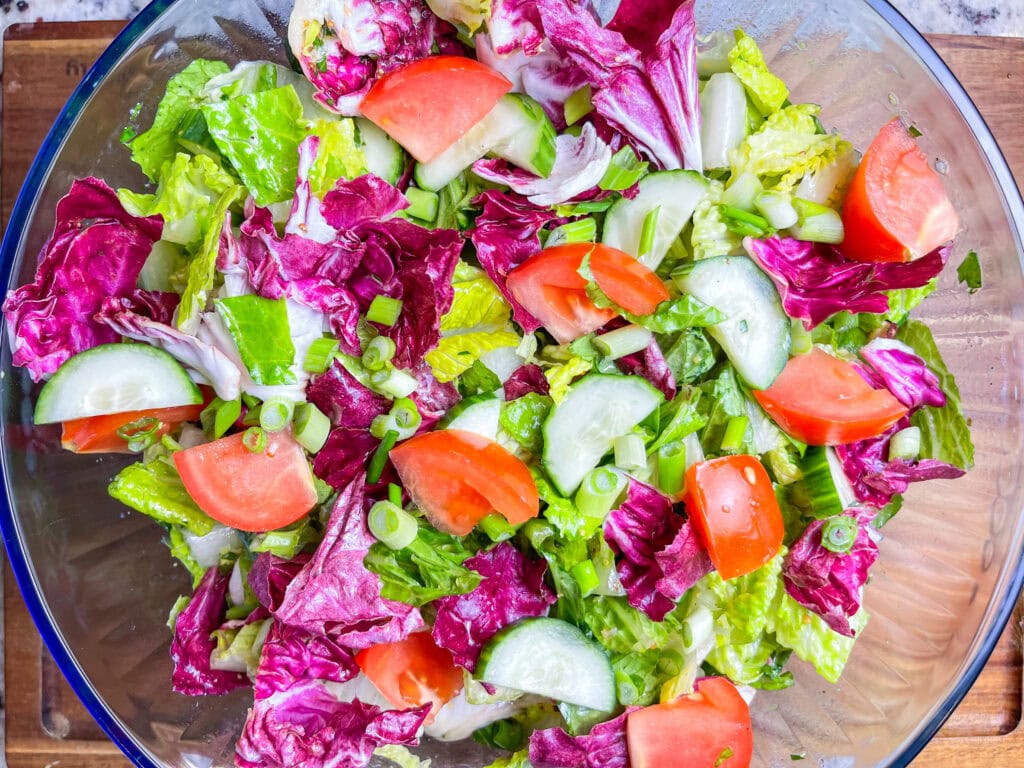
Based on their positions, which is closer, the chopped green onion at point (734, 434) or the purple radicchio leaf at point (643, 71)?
the purple radicchio leaf at point (643, 71)

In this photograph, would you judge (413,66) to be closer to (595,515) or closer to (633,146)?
(633,146)

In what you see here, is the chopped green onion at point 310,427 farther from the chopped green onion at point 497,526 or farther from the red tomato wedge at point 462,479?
the chopped green onion at point 497,526

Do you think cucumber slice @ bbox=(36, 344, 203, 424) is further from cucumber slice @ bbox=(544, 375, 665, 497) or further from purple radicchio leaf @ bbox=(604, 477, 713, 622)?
purple radicchio leaf @ bbox=(604, 477, 713, 622)

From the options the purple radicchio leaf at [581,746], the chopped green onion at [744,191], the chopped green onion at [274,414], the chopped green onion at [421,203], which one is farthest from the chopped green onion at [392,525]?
the chopped green onion at [744,191]

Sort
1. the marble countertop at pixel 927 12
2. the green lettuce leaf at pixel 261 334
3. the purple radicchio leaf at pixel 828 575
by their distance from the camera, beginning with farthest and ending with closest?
the marble countertop at pixel 927 12, the purple radicchio leaf at pixel 828 575, the green lettuce leaf at pixel 261 334

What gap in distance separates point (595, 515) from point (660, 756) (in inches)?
26.9

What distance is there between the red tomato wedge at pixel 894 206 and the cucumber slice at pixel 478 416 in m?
1.03

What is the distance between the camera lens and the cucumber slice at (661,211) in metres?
2.27

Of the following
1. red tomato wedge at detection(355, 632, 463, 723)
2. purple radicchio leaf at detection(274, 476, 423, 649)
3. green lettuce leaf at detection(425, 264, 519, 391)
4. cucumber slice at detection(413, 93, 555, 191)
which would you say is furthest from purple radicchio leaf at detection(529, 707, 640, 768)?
cucumber slice at detection(413, 93, 555, 191)

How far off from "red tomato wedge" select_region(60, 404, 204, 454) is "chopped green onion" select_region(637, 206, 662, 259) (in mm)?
1216

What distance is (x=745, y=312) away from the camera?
2.28 meters

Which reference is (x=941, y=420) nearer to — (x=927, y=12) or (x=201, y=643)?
(x=927, y=12)

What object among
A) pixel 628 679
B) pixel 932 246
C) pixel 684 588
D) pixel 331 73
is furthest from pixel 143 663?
pixel 932 246

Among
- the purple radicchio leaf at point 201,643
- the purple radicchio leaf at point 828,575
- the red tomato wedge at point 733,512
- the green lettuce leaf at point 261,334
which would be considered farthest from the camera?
the purple radicchio leaf at point 201,643
